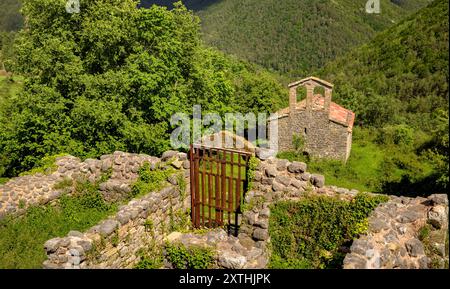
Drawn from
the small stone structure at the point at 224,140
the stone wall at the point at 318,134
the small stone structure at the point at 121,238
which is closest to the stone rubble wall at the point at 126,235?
the small stone structure at the point at 121,238

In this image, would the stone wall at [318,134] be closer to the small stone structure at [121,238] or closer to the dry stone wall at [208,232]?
the dry stone wall at [208,232]

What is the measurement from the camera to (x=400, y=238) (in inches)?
335

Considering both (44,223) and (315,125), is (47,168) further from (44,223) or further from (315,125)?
(315,125)

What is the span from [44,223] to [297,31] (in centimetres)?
12249

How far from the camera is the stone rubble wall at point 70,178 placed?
40.1 feet

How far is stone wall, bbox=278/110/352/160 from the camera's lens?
2958 centimetres

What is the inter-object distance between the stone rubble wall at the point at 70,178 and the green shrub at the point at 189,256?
351 cm

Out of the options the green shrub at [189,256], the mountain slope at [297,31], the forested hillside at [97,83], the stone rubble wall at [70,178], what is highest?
the mountain slope at [297,31]

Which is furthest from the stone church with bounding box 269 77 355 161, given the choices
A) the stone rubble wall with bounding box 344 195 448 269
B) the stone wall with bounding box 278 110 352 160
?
the stone rubble wall with bounding box 344 195 448 269

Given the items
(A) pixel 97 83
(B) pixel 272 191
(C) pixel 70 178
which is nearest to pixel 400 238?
(B) pixel 272 191

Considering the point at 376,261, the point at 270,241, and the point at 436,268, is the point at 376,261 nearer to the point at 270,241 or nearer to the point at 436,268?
the point at 436,268

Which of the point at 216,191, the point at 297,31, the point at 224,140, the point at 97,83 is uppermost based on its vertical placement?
the point at 297,31

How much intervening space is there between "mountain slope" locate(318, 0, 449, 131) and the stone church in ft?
75.6

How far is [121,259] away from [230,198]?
3.74 metres
